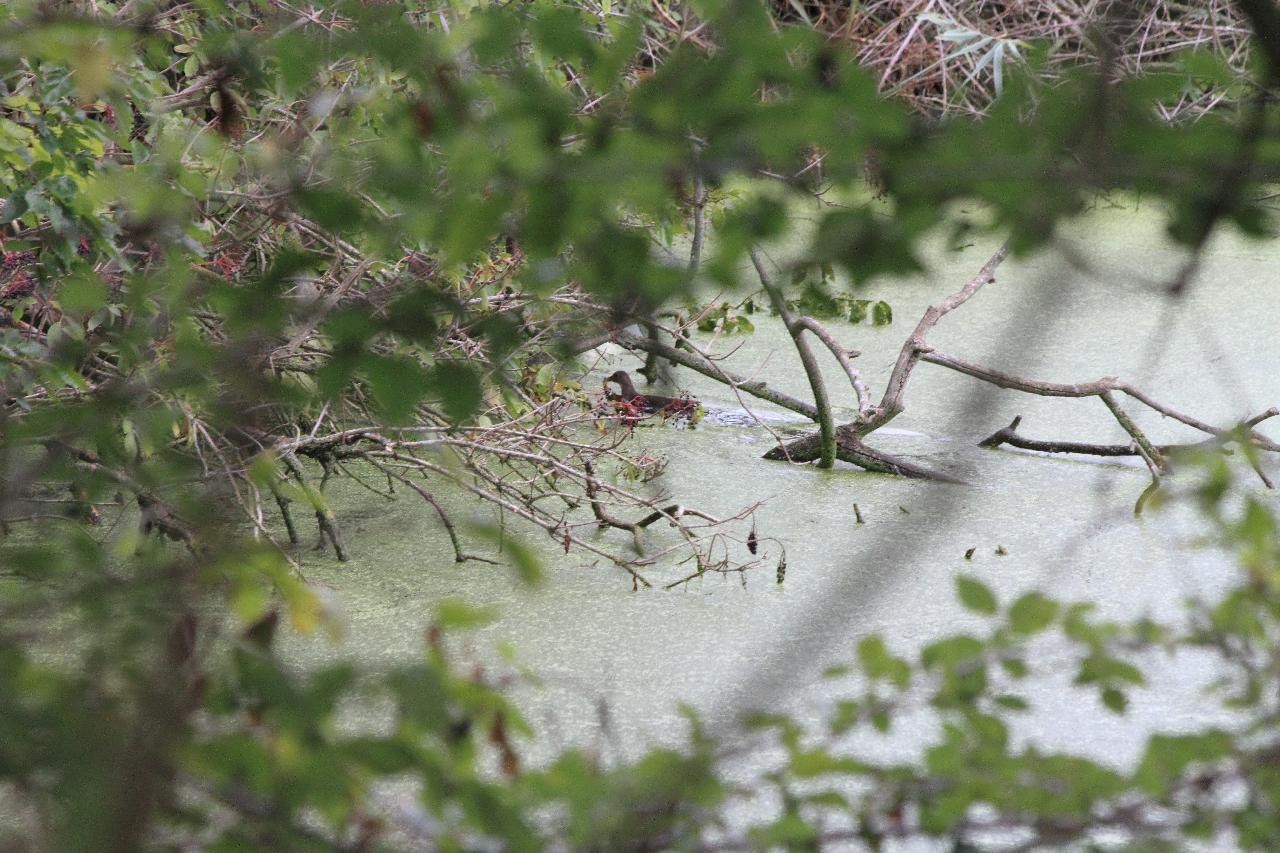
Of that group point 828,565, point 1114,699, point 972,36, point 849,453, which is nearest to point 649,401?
point 849,453

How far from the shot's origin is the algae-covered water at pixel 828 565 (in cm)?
176

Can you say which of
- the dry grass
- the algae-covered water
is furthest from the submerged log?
the dry grass

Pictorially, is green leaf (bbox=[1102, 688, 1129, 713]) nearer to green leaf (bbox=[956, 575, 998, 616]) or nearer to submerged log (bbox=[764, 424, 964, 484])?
green leaf (bbox=[956, 575, 998, 616])

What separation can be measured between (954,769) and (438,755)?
243 mm

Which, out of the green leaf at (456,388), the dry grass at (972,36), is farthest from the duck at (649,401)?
the green leaf at (456,388)

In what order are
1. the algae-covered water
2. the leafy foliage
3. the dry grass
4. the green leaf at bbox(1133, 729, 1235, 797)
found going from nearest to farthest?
the leafy foliage, the green leaf at bbox(1133, 729, 1235, 797), the algae-covered water, the dry grass

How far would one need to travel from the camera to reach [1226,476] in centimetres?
72

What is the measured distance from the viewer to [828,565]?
2238 millimetres

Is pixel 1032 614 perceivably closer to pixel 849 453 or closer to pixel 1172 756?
pixel 1172 756

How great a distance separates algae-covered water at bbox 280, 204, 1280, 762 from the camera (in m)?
1.76

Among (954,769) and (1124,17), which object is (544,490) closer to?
(954,769)

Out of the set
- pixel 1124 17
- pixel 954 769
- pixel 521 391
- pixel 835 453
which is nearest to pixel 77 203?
pixel 521 391

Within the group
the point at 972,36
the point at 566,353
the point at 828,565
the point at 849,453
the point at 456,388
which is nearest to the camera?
the point at 456,388

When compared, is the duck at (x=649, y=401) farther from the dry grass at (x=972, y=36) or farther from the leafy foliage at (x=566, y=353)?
the leafy foliage at (x=566, y=353)
